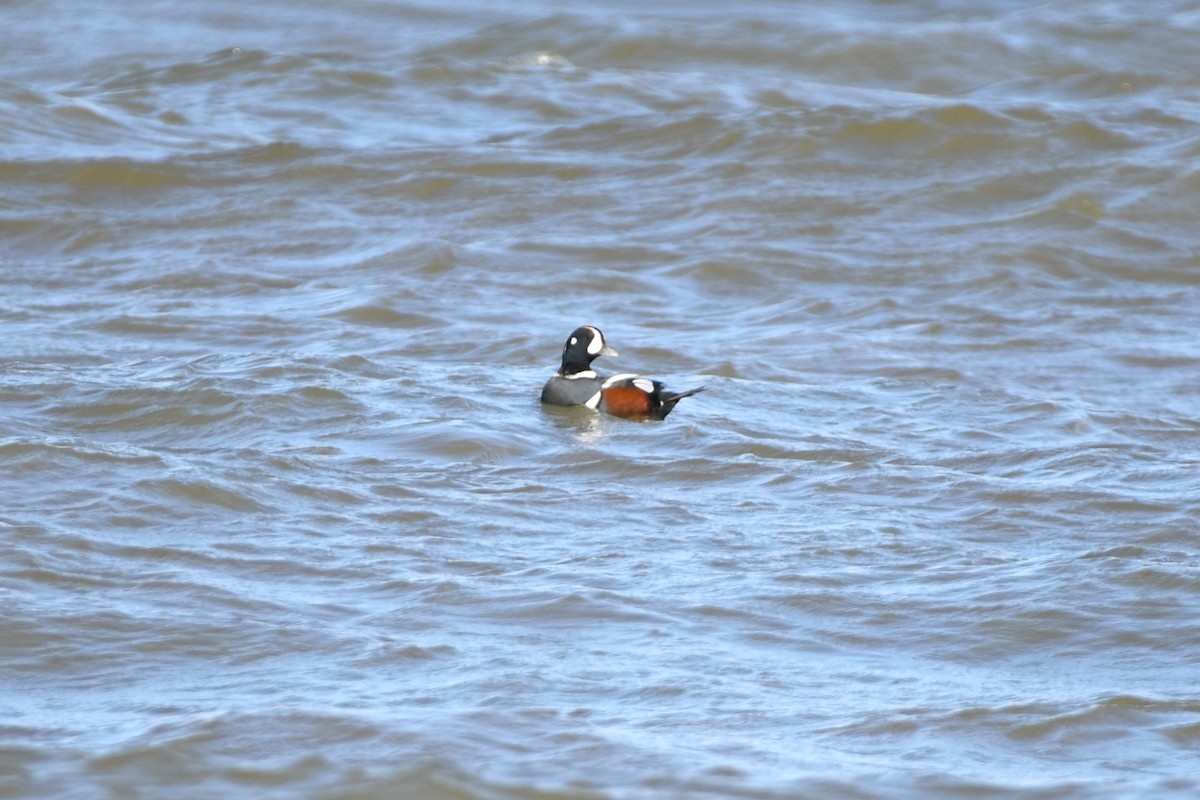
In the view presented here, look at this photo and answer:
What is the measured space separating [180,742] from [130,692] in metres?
0.50

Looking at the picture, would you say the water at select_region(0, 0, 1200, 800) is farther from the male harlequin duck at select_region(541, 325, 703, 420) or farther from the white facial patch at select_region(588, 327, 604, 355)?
the white facial patch at select_region(588, 327, 604, 355)

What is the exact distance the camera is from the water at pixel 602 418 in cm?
480

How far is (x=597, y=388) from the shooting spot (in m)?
9.50

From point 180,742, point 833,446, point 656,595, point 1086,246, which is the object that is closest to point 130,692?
point 180,742

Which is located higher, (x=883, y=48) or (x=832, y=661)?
(x=883, y=48)

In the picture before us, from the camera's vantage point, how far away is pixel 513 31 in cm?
1888

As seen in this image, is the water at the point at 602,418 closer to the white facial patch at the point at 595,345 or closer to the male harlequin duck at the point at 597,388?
the male harlequin duck at the point at 597,388

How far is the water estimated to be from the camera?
480 centimetres

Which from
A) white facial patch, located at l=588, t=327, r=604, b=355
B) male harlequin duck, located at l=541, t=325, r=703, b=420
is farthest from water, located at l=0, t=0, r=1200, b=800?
white facial patch, located at l=588, t=327, r=604, b=355

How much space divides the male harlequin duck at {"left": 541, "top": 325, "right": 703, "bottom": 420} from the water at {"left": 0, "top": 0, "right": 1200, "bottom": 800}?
217 mm

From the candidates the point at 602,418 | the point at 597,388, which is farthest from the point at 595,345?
the point at 602,418

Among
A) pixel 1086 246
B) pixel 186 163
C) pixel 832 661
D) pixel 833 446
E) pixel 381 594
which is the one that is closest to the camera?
pixel 832 661

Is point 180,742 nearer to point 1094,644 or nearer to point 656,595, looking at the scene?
point 656,595

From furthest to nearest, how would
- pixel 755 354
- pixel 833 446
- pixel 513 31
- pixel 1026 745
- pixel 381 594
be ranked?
pixel 513 31
pixel 755 354
pixel 833 446
pixel 381 594
pixel 1026 745
